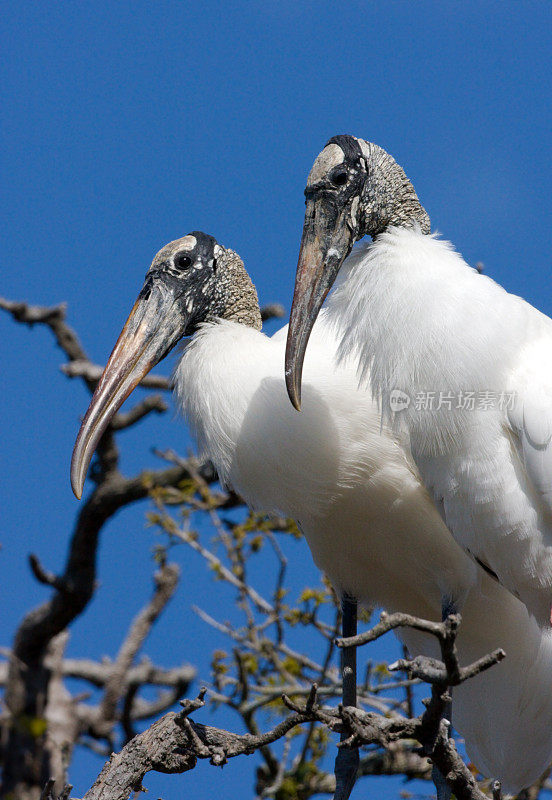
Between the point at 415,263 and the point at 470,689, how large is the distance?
181 cm

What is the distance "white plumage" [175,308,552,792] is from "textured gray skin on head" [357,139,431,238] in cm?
11

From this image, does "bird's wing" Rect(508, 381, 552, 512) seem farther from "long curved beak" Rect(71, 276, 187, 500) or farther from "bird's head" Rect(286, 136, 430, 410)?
"long curved beak" Rect(71, 276, 187, 500)

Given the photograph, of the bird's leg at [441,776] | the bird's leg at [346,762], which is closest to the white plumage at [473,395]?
the bird's leg at [441,776]

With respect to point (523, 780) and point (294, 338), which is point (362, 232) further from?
point (523, 780)

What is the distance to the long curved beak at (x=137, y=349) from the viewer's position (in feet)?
12.4

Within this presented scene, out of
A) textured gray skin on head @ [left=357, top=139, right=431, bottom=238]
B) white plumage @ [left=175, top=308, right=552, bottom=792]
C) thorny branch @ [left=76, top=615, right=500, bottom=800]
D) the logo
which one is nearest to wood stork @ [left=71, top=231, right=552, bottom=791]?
white plumage @ [left=175, top=308, right=552, bottom=792]

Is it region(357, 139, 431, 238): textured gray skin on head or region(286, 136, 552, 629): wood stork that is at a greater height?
region(357, 139, 431, 238): textured gray skin on head

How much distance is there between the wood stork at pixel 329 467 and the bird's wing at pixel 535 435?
44cm

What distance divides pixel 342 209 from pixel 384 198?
17 centimetres

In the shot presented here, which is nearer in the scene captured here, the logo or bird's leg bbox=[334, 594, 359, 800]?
the logo

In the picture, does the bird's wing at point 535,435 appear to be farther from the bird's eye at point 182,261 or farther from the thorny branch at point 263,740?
the bird's eye at point 182,261

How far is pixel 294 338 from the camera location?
3.33 meters

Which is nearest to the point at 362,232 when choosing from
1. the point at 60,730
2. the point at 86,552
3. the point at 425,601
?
the point at 425,601

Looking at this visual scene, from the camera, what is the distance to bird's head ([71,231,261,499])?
12.9ft
